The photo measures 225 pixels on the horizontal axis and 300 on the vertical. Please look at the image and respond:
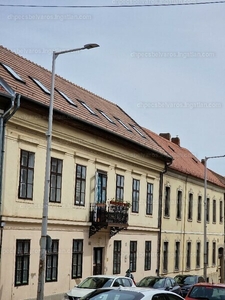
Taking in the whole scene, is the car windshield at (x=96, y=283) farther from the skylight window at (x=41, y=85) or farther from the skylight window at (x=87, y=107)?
the skylight window at (x=87, y=107)

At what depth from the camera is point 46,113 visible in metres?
22.8

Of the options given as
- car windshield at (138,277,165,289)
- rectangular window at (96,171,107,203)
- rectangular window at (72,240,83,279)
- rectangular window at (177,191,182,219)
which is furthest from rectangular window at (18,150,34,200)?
rectangular window at (177,191,182,219)

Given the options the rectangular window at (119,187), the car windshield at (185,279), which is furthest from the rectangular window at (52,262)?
the car windshield at (185,279)

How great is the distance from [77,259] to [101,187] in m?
3.88

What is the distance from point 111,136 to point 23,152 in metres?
7.16

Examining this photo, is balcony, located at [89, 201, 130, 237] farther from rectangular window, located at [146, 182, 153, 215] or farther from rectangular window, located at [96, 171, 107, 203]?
rectangular window, located at [146, 182, 153, 215]

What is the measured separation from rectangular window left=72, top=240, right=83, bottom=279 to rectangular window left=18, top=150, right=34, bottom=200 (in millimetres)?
4378

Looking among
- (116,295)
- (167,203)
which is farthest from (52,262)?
(167,203)

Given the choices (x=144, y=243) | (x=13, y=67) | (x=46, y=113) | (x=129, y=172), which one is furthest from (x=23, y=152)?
(x=144, y=243)

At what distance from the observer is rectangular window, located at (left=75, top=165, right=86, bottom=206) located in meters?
25.6

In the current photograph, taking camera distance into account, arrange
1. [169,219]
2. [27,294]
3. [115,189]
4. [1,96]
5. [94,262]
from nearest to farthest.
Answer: [1,96]
[27,294]
[94,262]
[115,189]
[169,219]

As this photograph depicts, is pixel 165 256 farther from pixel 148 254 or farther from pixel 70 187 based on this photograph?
pixel 70 187

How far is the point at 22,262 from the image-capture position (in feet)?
70.7

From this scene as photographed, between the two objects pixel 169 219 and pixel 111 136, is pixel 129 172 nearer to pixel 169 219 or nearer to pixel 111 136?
pixel 111 136
